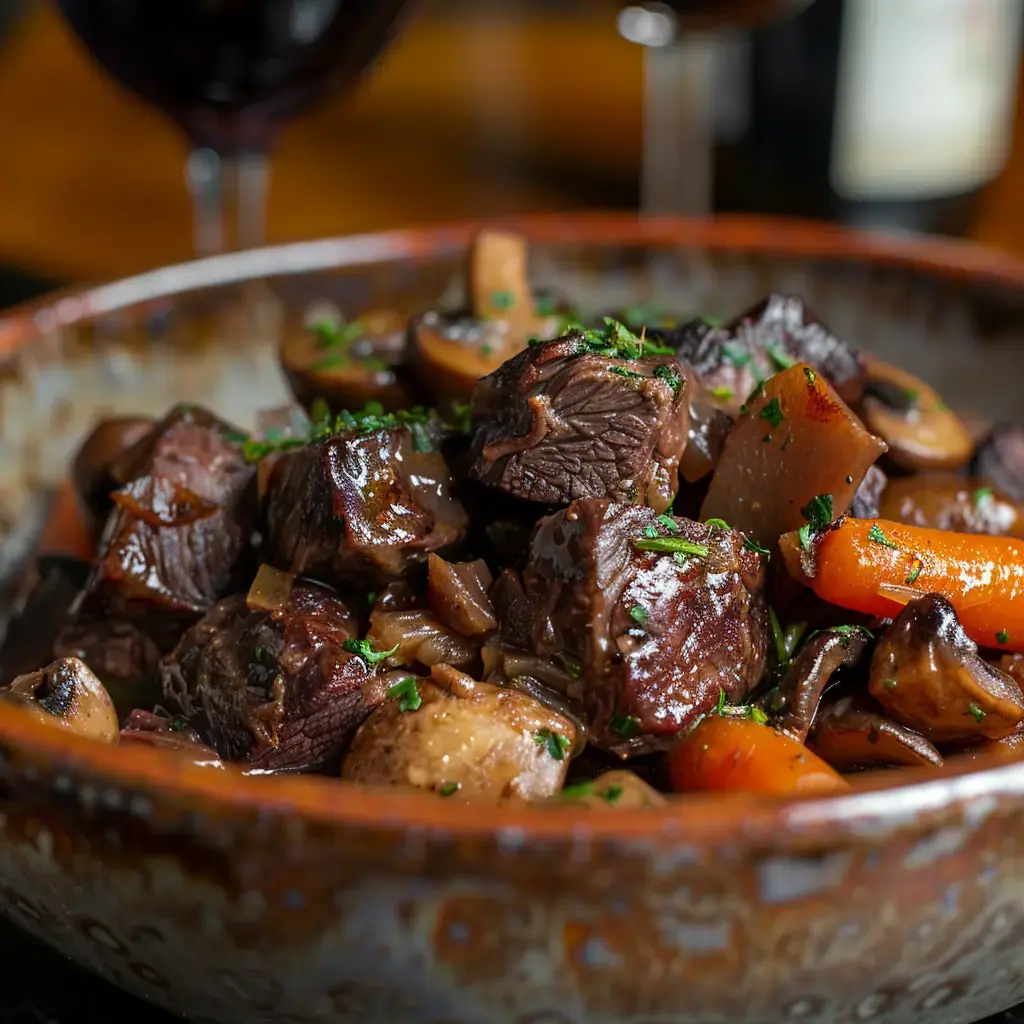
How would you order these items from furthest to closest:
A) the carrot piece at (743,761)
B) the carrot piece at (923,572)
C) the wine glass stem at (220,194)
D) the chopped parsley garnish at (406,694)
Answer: the wine glass stem at (220,194) → the carrot piece at (923,572) → the chopped parsley garnish at (406,694) → the carrot piece at (743,761)

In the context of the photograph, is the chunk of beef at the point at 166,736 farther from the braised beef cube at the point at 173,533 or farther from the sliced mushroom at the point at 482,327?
the sliced mushroom at the point at 482,327

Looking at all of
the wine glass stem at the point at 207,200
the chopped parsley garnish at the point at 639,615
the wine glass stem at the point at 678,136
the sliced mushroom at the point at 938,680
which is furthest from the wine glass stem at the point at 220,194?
the sliced mushroom at the point at 938,680

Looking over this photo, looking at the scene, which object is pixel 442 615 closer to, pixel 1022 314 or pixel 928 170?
pixel 1022 314

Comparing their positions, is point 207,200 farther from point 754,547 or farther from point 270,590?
point 754,547

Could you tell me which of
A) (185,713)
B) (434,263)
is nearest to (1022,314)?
(434,263)

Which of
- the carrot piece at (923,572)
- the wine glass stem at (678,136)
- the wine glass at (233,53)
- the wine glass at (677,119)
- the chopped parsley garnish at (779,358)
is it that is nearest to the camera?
the carrot piece at (923,572)

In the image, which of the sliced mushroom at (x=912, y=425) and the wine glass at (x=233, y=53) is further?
the wine glass at (x=233, y=53)

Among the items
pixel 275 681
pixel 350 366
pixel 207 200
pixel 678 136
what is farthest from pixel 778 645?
pixel 678 136
